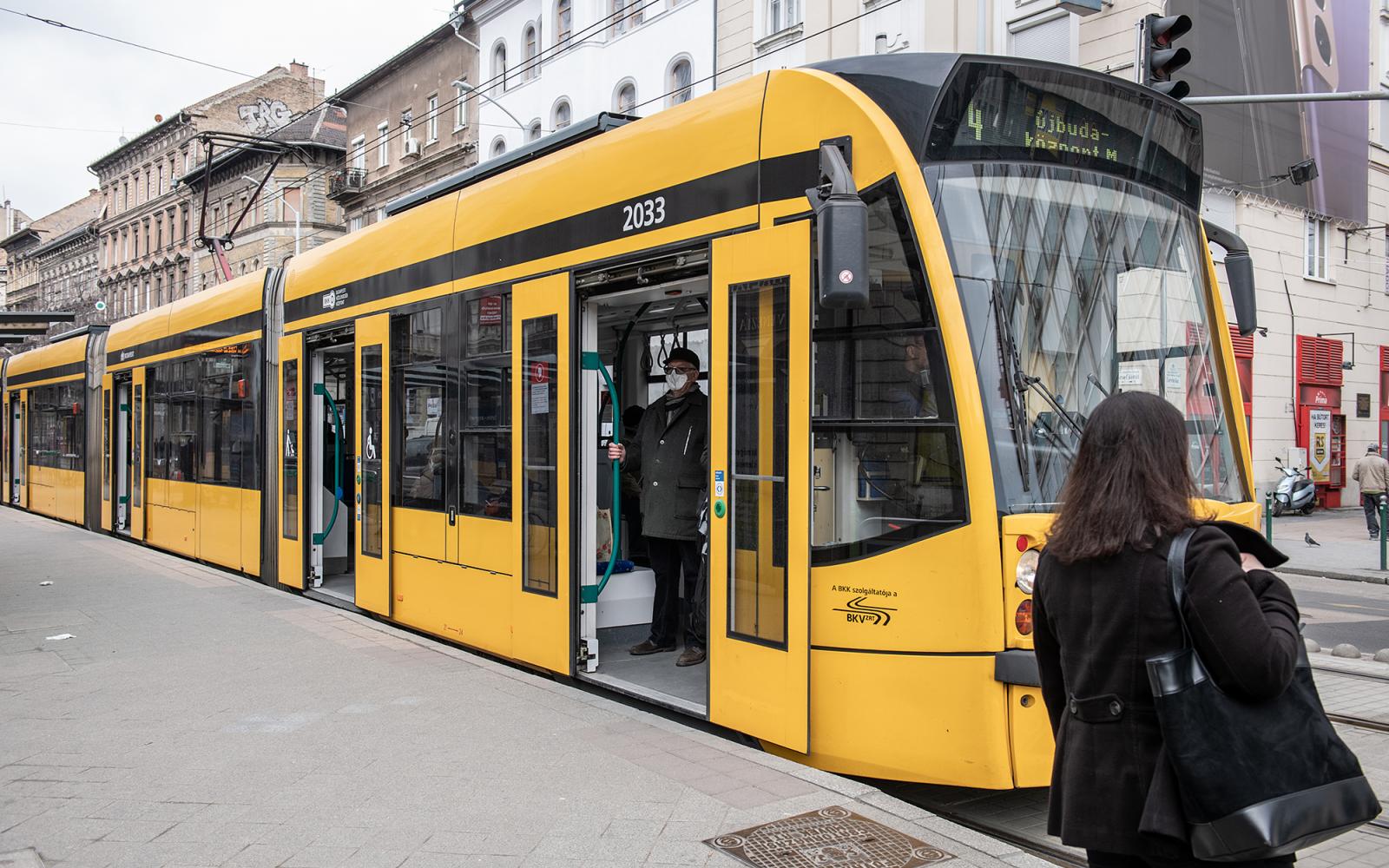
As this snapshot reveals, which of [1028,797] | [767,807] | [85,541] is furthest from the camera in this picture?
[85,541]

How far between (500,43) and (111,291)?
4289 centimetres

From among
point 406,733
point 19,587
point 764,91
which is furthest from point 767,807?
point 19,587

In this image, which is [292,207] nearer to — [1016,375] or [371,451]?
[371,451]

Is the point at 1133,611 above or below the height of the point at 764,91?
below

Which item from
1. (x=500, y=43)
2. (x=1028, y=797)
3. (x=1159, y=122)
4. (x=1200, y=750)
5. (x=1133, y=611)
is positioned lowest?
(x=1028, y=797)

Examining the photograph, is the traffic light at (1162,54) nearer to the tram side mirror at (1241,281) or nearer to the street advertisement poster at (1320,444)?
the tram side mirror at (1241,281)

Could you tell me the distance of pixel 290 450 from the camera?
11.4 metres

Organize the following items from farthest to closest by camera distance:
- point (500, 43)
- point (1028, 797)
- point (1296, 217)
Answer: point (500, 43)
point (1296, 217)
point (1028, 797)

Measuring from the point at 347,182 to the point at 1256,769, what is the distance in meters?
44.8

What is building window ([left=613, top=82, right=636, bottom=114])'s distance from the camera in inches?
1171

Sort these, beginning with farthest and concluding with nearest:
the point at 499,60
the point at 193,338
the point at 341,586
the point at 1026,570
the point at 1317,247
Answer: the point at 499,60, the point at 1317,247, the point at 193,338, the point at 341,586, the point at 1026,570

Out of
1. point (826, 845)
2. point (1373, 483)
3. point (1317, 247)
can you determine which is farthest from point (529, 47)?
point (826, 845)

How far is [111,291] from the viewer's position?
68812 mm

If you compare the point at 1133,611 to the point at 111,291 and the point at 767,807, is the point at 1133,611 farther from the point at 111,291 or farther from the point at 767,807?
the point at 111,291
